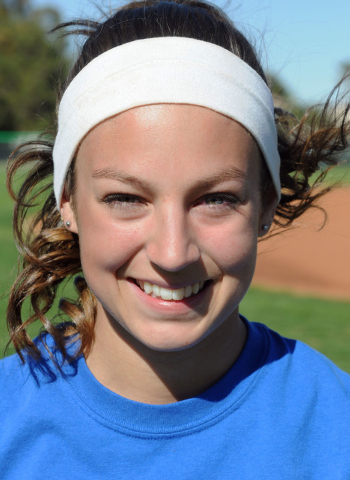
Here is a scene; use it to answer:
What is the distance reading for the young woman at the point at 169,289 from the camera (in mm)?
1848

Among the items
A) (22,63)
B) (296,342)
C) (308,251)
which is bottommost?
(22,63)

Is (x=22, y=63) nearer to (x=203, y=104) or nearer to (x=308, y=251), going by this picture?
(x=308, y=251)

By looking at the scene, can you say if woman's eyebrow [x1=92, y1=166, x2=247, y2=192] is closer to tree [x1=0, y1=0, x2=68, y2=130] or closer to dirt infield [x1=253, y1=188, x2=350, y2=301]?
dirt infield [x1=253, y1=188, x2=350, y2=301]

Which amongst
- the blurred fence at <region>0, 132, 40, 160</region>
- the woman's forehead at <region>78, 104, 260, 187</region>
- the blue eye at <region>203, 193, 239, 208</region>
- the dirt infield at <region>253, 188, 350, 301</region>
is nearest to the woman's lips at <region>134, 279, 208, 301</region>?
the blue eye at <region>203, 193, 239, 208</region>

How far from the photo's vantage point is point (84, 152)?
79.5 inches

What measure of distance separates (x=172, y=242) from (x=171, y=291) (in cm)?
21

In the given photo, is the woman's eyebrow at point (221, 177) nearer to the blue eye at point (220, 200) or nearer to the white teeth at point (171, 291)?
the blue eye at point (220, 200)

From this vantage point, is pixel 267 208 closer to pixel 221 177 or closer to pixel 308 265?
pixel 221 177

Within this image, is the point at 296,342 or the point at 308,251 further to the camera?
the point at 308,251

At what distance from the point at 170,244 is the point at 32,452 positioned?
0.84 m

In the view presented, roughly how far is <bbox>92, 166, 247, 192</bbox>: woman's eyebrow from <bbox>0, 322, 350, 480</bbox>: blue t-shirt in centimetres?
70

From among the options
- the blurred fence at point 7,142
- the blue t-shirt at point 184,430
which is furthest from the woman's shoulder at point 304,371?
the blurred fence at point 7,142

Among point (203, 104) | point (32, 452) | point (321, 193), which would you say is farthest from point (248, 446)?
point (321, 193)

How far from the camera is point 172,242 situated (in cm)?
177
